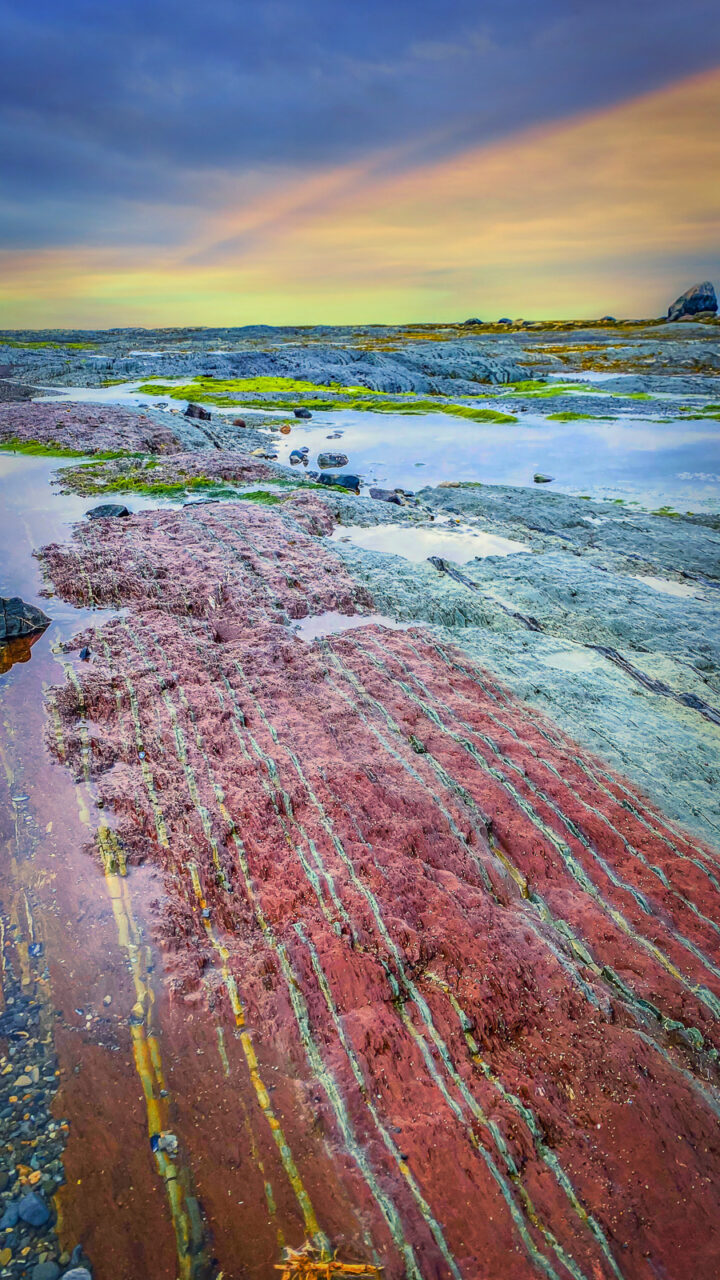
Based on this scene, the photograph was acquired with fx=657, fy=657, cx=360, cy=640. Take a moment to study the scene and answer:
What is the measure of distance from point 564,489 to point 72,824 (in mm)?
15198

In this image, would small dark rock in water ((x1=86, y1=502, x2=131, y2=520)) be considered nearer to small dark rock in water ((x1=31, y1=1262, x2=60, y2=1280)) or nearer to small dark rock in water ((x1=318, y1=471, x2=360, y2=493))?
small dark rock in water ((x1=318, y1=471, x2=360, y2=493))

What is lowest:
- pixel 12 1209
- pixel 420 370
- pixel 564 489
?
pixel 12 1209

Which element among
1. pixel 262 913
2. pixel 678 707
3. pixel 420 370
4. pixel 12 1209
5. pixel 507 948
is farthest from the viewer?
pixel 420 370

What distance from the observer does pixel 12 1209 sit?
3223 mm

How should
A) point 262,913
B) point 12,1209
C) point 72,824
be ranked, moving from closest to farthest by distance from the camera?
point 12,1209 < point 262,913 < point 72,824

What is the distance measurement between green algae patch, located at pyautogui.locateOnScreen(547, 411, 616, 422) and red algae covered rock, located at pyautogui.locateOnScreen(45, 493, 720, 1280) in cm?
2203

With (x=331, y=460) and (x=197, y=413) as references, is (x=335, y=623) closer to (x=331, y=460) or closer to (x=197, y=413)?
(x=331, y=460)

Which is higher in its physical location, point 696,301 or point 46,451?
point 696,301

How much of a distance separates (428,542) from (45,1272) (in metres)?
11.2

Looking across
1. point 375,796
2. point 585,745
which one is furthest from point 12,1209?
point 585,745

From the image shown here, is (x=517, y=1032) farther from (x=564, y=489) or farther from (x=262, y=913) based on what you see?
(x=564, y=489)

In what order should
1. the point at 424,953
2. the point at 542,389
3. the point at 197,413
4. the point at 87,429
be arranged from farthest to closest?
the point at 542,389, the point at 197,413, the point at 87,429, the point at 424,953

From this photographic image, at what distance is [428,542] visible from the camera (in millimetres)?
12766

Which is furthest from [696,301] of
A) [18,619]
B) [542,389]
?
[18,619]
